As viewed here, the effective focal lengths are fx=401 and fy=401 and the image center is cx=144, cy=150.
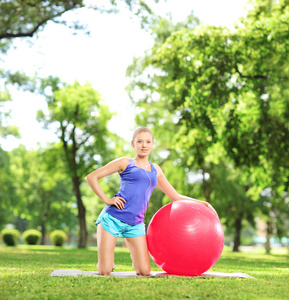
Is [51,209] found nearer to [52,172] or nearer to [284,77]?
[52,172]

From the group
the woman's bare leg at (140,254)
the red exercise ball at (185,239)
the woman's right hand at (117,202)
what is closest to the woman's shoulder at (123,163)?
the woman's right hand at (117,202)

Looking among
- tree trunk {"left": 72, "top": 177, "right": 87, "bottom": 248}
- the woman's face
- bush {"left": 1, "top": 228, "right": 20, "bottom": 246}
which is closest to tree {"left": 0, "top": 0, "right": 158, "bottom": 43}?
the woman's face

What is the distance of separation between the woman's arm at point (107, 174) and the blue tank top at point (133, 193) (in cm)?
9

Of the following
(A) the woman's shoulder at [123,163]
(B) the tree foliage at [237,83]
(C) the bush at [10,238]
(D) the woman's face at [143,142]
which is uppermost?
(B) the tree foliage at [237,83]

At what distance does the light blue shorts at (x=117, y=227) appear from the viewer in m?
6.59

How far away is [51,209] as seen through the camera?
5009 cm

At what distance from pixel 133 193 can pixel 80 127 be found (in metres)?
25.1

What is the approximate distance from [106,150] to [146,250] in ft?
81.9

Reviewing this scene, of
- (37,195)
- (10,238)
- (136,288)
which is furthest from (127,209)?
(37,195)

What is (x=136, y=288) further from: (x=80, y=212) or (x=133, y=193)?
(x=80, y=212)

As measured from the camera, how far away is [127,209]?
6.66m

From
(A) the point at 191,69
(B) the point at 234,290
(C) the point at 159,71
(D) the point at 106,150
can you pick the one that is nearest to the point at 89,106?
(D) the point at 106,150

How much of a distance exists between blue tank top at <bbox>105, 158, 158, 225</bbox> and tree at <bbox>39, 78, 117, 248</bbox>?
78.6 feet

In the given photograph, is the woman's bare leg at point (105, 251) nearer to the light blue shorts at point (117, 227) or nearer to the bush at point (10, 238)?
the light blue shorts at point (117, 227)
